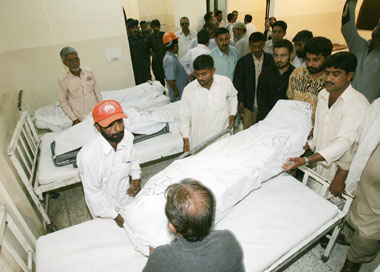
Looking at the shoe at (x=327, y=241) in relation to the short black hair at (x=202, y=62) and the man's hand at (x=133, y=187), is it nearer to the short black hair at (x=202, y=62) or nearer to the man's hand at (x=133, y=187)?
the man's hand at (x=133, y=187)

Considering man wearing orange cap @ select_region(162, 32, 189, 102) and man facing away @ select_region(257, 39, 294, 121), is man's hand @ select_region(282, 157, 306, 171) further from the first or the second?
man wearing orange cap @ select_region(162, 32, 189, 102)

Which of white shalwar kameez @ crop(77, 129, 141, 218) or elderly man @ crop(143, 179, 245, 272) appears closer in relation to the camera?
elderly man @ crop(143, 179, 245, 272)

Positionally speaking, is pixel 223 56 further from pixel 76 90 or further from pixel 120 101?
pixel 76 90

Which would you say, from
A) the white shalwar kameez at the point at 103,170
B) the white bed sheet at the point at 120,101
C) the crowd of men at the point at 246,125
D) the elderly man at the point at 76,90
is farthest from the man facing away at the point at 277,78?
the elderly man at the point at 76,90

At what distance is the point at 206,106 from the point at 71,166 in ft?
5.76

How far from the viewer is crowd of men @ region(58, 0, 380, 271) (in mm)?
1018

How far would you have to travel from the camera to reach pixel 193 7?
7.25 meters

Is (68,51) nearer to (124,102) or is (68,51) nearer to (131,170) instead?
(124,102)

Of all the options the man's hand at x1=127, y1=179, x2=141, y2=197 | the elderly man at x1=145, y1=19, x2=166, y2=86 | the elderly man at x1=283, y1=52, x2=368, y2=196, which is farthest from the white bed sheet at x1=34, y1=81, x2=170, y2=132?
the elderly man at x1=283, y1=52, x2=368, y2=196

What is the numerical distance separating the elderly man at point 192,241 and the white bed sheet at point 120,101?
10.7 feet

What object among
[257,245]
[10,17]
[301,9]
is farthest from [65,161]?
[301,9]

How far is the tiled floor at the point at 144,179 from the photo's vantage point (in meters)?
2.09

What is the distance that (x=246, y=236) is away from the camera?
162 centimetres

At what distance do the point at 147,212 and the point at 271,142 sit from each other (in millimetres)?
1306
